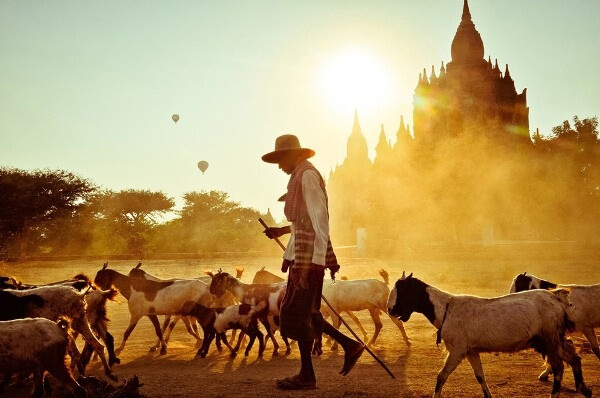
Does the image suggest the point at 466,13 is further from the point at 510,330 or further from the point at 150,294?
the point at 510,330

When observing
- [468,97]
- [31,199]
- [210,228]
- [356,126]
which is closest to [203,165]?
[210,228]

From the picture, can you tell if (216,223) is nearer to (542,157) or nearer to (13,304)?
(542,157)

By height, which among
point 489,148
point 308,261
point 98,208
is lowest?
point 308,261

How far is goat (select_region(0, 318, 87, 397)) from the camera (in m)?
5.34

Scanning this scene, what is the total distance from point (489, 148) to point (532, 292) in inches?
1538

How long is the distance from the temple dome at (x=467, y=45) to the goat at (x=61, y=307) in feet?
178

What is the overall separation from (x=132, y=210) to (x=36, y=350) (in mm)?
50758

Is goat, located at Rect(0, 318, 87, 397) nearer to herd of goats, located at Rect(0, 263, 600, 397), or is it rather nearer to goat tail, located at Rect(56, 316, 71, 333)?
herd of goats, located at Rect(0, 263, 600, 397)

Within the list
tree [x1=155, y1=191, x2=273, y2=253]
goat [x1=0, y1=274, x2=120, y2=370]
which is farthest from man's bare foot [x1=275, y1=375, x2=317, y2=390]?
tree [x1=155, y1=191, x2=273, y2=253]

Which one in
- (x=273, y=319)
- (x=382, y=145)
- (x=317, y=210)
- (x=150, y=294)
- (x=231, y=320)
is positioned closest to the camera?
(x=317, y=210)

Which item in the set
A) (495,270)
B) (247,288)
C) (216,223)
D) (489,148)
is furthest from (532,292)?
(216,223)

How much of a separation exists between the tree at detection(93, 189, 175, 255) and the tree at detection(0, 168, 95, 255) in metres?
5.48

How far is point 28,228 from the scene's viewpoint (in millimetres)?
40312

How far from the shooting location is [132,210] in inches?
2121
